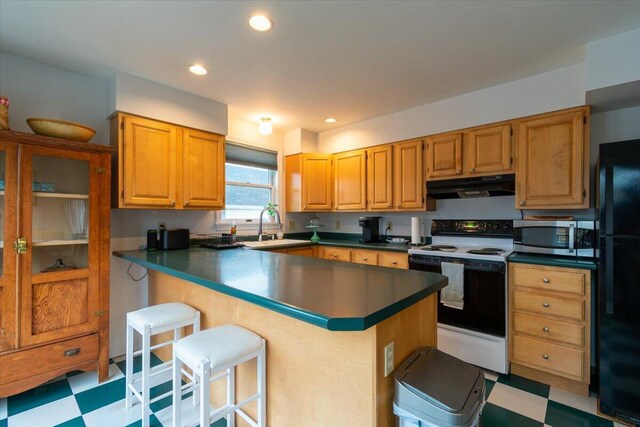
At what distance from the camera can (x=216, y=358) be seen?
1285 mm

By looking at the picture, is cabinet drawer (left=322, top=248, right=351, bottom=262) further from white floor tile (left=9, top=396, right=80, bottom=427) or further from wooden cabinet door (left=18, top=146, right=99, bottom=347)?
white floor tile (left=9, top=396, right=80, bottom=427)

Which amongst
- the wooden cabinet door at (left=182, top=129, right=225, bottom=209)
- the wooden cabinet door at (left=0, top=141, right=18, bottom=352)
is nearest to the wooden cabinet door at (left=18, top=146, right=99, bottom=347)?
the wooden cabinet door at (left=0, top=141, right=18, bottom=352)

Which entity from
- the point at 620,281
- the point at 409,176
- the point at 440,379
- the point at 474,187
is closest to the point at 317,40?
the point at 409,176

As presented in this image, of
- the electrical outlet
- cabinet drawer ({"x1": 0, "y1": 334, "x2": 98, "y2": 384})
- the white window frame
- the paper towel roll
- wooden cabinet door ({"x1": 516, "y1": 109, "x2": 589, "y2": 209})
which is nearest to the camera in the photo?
the electrical outlet

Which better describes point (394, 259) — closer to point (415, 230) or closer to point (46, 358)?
point (415, 230)

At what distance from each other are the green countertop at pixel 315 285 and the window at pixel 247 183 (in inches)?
59.8

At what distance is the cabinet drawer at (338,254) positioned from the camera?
11.3 feet

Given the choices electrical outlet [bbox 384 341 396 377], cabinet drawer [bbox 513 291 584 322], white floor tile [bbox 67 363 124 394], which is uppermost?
electrical outlet [bbox 384 341 396 377]

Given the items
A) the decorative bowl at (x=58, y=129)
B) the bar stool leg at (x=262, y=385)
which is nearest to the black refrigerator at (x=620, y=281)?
the bar stool leg at (x=262, y=385)

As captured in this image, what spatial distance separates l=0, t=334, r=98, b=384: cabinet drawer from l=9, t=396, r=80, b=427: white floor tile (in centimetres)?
22

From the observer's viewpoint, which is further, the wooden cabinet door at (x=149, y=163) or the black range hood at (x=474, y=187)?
the black range hood at (x=474, y=187)

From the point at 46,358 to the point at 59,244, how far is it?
30.2 inches

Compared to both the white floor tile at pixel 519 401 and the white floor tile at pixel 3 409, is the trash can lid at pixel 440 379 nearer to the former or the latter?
the white floor tile at pixel 519 401

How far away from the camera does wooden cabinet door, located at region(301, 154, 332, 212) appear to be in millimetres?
3908
